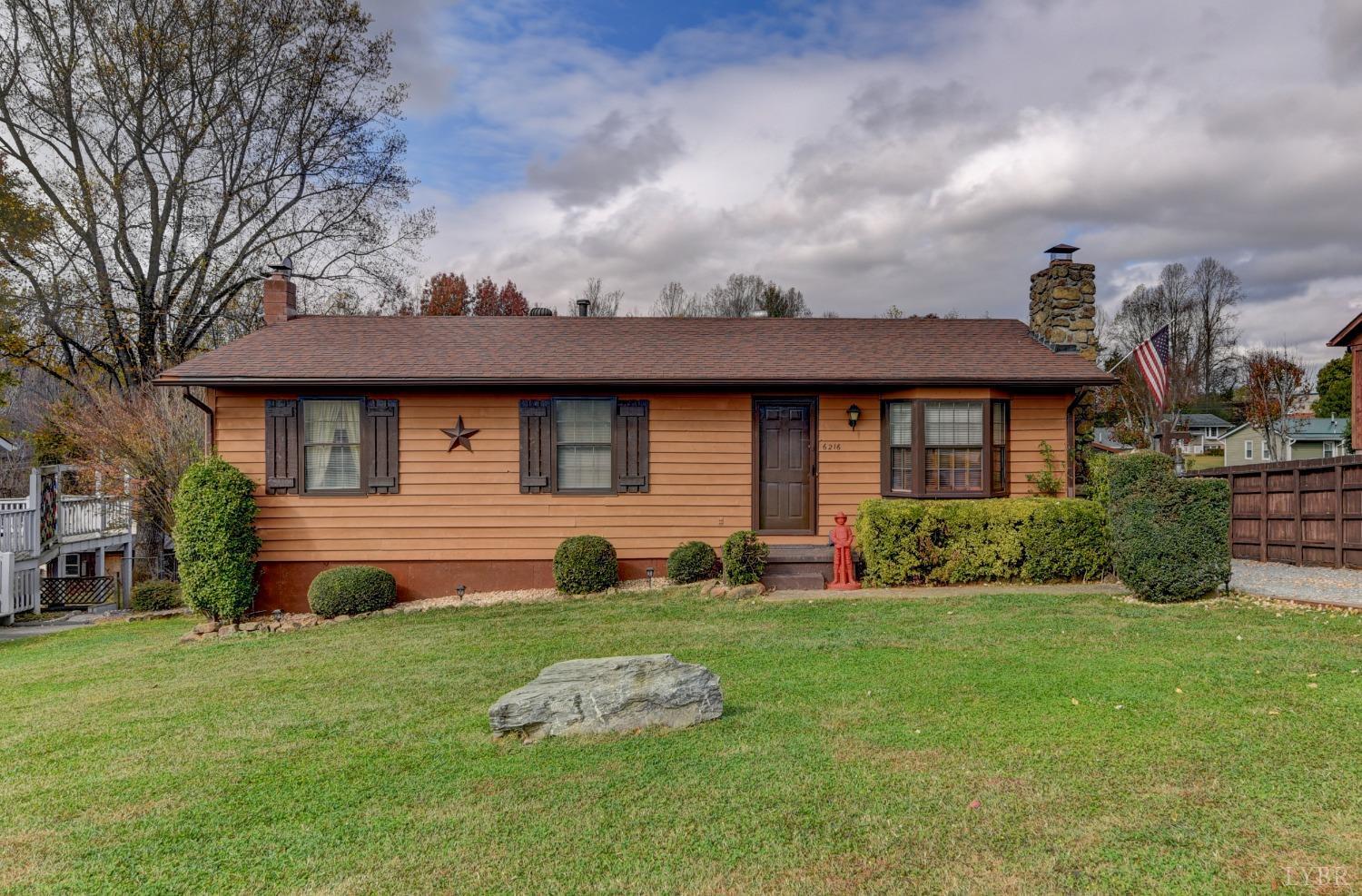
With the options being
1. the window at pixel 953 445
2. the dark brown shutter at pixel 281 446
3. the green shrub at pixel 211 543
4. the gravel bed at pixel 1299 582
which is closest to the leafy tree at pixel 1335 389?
the gravel bed at pixel 1299 582

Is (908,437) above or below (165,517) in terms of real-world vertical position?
above

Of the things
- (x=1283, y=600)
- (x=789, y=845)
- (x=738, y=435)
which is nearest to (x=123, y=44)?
(x=738, y=435)

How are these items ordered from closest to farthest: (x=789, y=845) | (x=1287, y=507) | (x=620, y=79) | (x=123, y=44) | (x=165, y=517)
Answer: (x=789, y=845)
(x=1287, y=507)
(x=620, y=79)
(x=165, y=517)
(x=123, y=44)

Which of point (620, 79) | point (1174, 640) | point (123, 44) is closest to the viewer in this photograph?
point (1174, 640)

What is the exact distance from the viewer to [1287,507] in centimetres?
1170

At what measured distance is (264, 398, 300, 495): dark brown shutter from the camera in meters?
10.4

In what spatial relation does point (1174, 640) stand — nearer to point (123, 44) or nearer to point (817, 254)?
point (123, 44)

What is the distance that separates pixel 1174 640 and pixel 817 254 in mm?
25180

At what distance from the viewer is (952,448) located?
34.6 feet

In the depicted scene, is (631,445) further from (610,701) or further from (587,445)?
(610,701)

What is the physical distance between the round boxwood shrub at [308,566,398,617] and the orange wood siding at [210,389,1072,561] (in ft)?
1.73

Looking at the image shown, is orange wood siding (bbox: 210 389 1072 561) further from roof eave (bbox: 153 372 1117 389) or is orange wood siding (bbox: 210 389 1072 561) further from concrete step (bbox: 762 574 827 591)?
concrete step (bbox: 762 574 827 591)

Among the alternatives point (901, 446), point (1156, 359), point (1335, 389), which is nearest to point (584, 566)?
point (901, 446)

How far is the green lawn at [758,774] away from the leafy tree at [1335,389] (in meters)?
42.9
